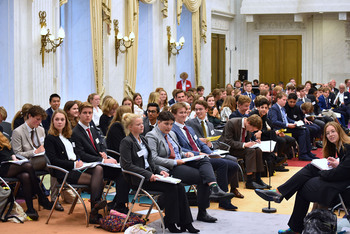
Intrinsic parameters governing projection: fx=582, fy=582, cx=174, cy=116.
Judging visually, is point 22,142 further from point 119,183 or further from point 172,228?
point 172,228

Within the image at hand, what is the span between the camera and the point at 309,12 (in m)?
22.2

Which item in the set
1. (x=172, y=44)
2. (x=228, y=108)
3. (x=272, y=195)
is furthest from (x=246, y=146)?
(x=172, y=44)

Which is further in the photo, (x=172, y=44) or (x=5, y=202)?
(x=172, y=44)

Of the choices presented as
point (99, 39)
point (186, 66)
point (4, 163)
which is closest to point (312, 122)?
point (99, 39)

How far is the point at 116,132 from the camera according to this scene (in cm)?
788

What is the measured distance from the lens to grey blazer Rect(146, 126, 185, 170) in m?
6.87

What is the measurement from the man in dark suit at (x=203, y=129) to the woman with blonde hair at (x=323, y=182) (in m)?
1.78

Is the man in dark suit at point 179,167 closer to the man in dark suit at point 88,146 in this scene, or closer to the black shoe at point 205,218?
the black shoe at point 205,218

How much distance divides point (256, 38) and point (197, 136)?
16066 millimetres

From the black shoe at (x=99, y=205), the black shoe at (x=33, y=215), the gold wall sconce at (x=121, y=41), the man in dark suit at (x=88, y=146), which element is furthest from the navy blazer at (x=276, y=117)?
the black shoe at (x=33, y=215)

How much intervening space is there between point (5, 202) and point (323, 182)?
3.57 meters

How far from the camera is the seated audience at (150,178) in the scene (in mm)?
6297

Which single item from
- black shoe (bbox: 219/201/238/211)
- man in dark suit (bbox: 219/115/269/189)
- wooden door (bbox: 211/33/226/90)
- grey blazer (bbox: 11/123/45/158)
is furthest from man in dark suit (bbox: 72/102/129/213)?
wooden door (bbox: 211/33/226/90)

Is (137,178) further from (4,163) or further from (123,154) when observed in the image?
(4,163)
